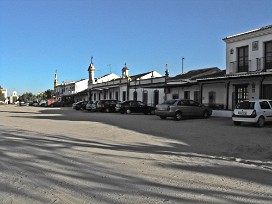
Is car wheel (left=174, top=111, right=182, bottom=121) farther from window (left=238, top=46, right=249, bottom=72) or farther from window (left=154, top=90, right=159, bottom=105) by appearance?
window (left=154, top=90, right=159, bottom=105)

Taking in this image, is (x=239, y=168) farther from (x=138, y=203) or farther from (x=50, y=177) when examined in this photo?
(x=50, y=177)

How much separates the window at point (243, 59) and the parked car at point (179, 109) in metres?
6.17

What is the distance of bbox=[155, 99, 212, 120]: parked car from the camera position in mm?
22594

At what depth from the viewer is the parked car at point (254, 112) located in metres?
17.4

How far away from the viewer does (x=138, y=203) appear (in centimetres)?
471

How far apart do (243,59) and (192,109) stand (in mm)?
7770

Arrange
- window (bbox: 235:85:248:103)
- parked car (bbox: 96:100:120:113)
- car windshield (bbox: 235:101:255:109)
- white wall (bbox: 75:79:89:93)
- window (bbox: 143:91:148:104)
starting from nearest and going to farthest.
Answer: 1. car windshield (bbox: 235:101:255:109)
2. window (bbox: 235:85:248:103)
3. parked car (bbox: 96:100:120:113)
4. window (bbox: 143:91:148:104)
5. white wall (bbox: 75:79:89:93)

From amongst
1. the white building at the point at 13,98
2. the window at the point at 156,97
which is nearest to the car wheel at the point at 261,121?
the window at the point at 156,97

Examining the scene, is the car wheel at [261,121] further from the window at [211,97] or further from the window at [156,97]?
the window at [156,97]

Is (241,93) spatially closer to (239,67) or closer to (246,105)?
(239,67)

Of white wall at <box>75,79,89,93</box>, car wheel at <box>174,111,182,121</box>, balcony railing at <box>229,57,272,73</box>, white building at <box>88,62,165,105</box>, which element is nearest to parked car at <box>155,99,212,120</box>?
car wheel at <box>174,111,182,121</box>

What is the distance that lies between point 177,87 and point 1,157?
29685 millimetres

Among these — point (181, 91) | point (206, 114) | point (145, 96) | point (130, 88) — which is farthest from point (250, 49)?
point (130, 88)

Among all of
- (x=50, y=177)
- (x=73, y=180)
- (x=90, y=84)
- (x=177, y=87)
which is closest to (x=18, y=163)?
(x=50, y=177)
